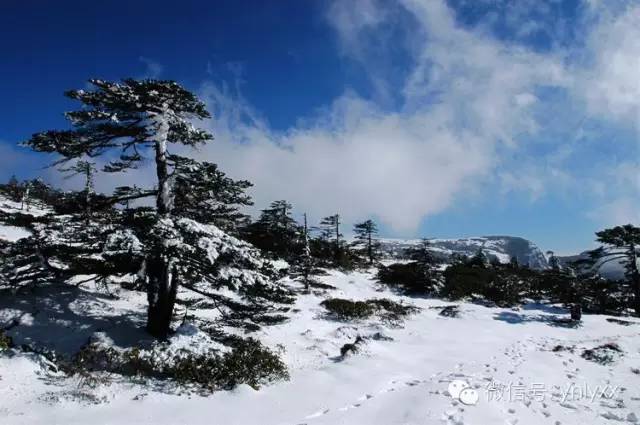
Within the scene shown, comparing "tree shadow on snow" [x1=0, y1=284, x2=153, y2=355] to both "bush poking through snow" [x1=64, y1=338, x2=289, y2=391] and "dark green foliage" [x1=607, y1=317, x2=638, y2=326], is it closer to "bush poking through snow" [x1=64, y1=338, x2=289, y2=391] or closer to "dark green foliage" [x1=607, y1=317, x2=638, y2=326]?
"bush poking through snow" [x1=64, y1=338, x2=289, y2=391]

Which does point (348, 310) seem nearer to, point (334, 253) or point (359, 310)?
point (359, 310)

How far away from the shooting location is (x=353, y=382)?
955 centimetres

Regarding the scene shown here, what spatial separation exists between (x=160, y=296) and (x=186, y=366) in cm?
342

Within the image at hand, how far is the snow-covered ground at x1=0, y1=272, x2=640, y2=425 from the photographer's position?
694cm

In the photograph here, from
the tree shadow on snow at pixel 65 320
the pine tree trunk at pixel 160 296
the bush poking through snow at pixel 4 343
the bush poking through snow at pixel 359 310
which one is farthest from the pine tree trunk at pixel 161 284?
the bush poking through snow at pixel 359 310

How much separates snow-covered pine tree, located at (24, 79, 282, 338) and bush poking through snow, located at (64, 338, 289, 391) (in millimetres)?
1887

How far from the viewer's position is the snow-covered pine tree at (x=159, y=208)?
9805 mm

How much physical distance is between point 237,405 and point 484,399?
5.01 m

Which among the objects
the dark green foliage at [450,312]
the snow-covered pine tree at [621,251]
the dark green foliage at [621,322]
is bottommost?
the dark green foliage at [621,322]

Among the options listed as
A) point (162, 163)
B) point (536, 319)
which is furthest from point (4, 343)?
point (536, 319)

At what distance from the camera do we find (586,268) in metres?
27.4

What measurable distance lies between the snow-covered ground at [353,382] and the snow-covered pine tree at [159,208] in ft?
7.95

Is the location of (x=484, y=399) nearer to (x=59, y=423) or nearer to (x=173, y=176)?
(x=59, y=423)

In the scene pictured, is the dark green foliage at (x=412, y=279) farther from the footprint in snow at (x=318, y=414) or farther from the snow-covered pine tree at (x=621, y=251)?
the footprint in snow at (x=318, y=414)
